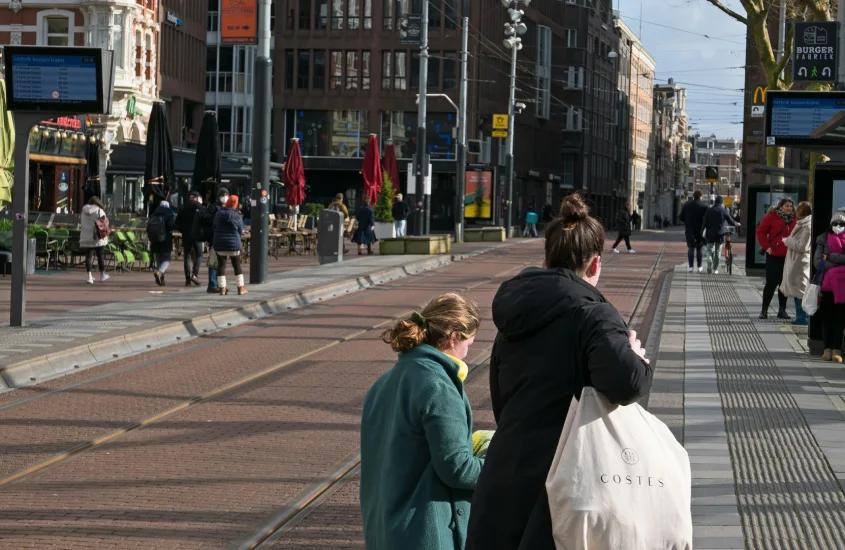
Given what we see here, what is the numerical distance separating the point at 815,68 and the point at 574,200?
20.2 m

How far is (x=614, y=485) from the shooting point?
154 inches

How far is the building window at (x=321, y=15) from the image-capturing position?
7575 centimetres

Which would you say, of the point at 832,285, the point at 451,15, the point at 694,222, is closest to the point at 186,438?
the point at 832,285

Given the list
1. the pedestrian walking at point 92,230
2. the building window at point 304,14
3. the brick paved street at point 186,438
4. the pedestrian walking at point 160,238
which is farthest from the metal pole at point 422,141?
the building window at point 304,14

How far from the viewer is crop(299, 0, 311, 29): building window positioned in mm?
76125

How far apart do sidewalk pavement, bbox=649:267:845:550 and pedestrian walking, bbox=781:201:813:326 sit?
611 millimetres

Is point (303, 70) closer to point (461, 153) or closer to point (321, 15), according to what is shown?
point (321, 15)

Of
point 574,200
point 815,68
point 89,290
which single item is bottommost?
point 89,290

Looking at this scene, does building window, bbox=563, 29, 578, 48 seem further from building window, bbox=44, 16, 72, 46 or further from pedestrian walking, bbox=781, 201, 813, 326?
pedestrian walking, bbox=781, 201, 813, 326

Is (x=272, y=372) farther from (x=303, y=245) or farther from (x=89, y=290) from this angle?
(x=303, y=245)

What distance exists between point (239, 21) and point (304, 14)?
50.3 meters

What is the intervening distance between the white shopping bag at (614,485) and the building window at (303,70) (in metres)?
73.2

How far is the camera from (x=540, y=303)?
4.16 metres

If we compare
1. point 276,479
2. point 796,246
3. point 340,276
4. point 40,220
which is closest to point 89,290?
point 340,276
